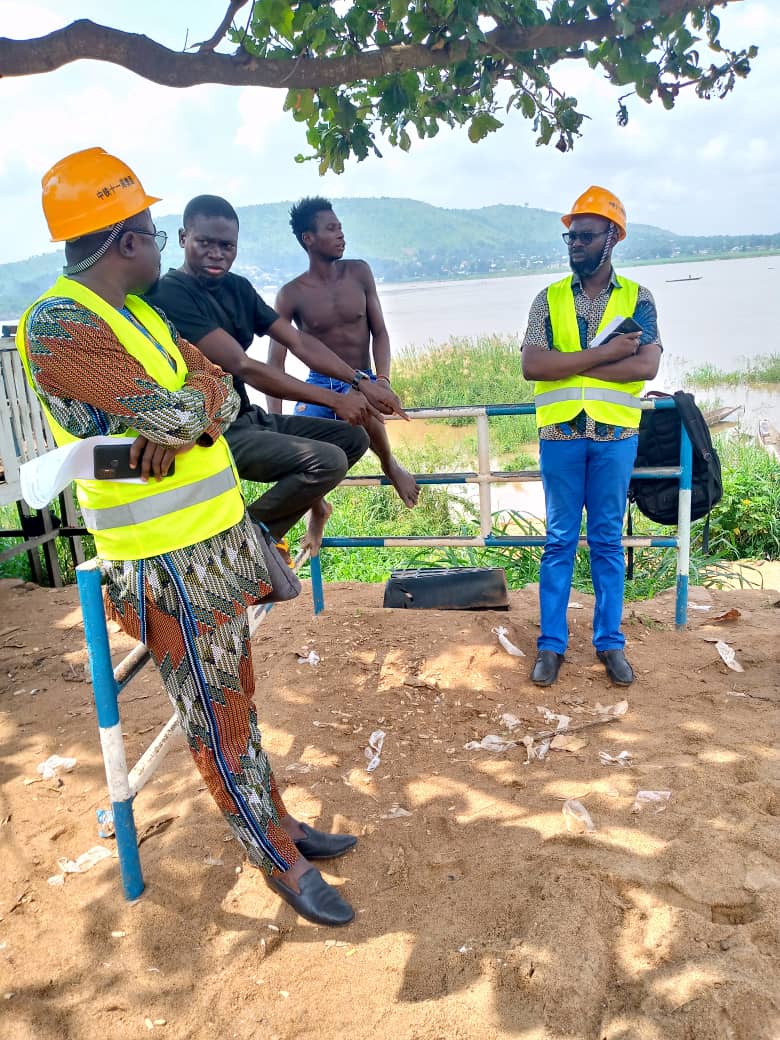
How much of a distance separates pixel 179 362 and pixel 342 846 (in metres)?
1.66

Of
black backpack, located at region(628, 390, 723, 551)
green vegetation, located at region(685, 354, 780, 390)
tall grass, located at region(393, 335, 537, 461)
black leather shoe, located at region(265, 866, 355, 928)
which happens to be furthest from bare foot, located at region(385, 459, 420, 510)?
green vegetation, located at region(685, 354, 780, 390)

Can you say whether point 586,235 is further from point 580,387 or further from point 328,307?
point 328,307

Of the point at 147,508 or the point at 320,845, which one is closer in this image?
the point at 147,508

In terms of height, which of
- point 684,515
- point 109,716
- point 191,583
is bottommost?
point 684,515

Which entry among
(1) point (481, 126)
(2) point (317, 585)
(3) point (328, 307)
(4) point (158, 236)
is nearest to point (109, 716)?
(4) point (158, 236)

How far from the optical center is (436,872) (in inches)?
104

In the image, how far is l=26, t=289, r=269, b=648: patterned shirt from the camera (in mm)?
1981

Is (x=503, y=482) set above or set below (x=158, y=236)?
below

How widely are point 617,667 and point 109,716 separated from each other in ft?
8.06

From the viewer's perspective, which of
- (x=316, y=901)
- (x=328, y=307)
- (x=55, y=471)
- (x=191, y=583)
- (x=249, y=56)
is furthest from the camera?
(x=328, y=307)

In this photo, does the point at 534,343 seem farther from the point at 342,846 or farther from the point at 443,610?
the point at 342,846

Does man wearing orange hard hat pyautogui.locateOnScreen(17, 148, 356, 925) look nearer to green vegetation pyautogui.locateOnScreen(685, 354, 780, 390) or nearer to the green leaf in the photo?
the green leaf

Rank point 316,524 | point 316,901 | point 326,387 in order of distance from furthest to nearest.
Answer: point 326,387 < point 316,524 < point 316,901

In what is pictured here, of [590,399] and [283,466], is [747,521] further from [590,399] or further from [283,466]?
[283,466]
